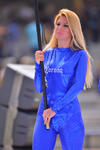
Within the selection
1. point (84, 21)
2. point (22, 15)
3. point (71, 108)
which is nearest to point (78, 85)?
point (71, 108)

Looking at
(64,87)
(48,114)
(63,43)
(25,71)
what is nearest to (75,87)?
(64,87)

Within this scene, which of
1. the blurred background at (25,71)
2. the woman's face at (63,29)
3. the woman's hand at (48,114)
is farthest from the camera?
the blurred background at (25,71)

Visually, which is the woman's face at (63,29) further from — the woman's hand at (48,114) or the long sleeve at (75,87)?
the woman's hand at (48,114)

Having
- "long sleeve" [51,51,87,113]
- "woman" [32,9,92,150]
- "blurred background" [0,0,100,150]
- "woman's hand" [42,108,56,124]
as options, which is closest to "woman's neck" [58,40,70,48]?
"woman" [32,9,92,150]

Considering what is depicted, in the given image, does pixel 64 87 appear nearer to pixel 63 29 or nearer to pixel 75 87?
pixel 75 87

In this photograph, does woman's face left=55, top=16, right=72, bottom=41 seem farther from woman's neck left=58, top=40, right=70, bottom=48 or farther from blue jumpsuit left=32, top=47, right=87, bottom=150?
blue jumpsuit left=32, top=47, right=87, bottom=150

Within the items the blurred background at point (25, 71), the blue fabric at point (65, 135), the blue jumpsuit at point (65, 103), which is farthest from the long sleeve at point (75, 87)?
the blurred background at point (25, 71)

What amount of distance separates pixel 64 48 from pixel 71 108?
46 centimetres

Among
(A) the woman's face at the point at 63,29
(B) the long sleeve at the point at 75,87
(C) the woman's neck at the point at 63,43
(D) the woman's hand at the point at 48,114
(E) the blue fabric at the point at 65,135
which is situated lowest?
(E) the blue fabric at the point at 65,135

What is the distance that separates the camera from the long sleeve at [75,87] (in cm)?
405

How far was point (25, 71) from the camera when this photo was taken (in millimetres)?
5629

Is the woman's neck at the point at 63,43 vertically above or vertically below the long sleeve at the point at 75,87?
above

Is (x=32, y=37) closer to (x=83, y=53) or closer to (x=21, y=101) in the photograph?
(x=21, y=101)

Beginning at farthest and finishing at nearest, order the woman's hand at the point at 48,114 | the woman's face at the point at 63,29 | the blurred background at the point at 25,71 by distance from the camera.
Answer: the blurred background at the point at 25,71 → the woman's face at the point at 63,29 → the woman's hand at the point at 48,114
